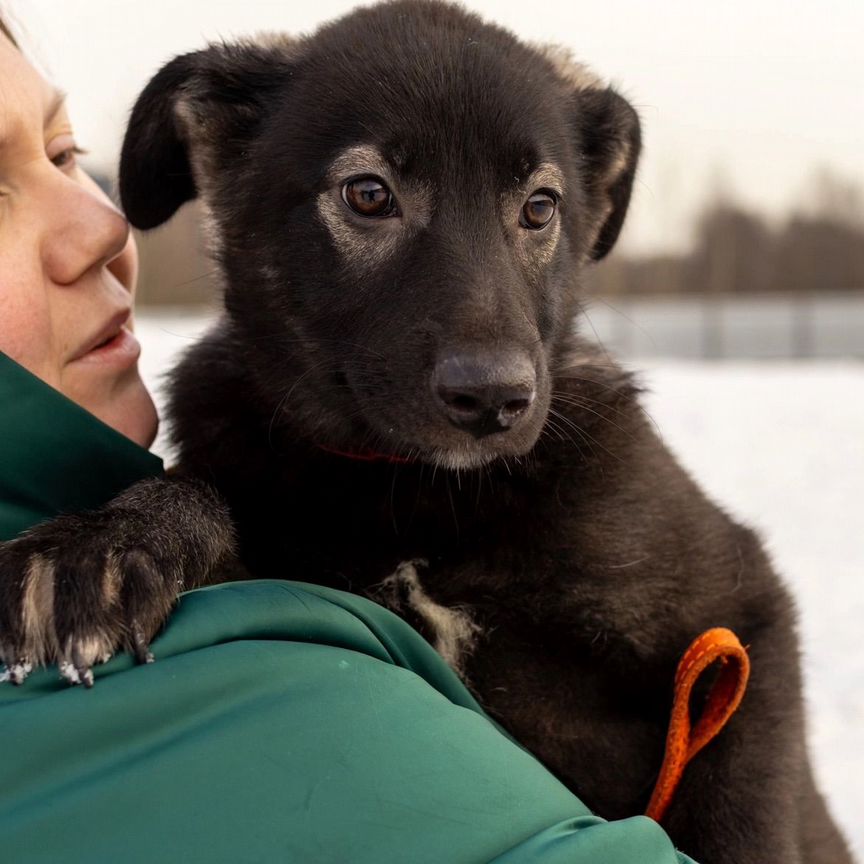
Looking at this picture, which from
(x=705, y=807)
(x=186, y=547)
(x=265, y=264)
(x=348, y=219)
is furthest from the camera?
(x=265, y=264)

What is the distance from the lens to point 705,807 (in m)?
2.29

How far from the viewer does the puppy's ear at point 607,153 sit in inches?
118

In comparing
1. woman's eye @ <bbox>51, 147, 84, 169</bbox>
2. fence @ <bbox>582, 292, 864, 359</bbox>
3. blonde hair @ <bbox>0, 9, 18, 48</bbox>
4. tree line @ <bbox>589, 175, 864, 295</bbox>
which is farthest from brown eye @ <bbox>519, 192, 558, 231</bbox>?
tree line @ <bbox>589, 175, 864, 295</bbox>

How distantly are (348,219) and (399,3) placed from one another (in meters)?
0.62

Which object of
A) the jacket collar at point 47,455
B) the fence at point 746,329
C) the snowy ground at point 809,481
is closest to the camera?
the jacket collar at point 47,455

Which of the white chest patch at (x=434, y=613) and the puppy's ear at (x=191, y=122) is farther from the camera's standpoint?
the puppy's ear at (x=191, y=122)

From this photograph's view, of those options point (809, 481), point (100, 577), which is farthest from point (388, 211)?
point (809, 481)

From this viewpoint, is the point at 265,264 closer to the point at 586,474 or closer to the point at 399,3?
the point at 399,3

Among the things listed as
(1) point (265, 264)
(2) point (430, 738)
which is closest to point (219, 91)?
(1) point (265, 264)

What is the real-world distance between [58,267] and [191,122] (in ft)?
2.15

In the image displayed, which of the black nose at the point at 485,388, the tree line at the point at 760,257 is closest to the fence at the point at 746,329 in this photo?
the tree line at the point at 760,257

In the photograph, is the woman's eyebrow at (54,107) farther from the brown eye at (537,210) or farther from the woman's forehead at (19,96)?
the brown eye at (537,210)

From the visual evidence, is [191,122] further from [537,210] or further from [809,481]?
[809,481]

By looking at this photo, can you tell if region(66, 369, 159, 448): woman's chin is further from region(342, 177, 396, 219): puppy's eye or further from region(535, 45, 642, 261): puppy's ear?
region(535, 45, 642, 261): puppy's ear
